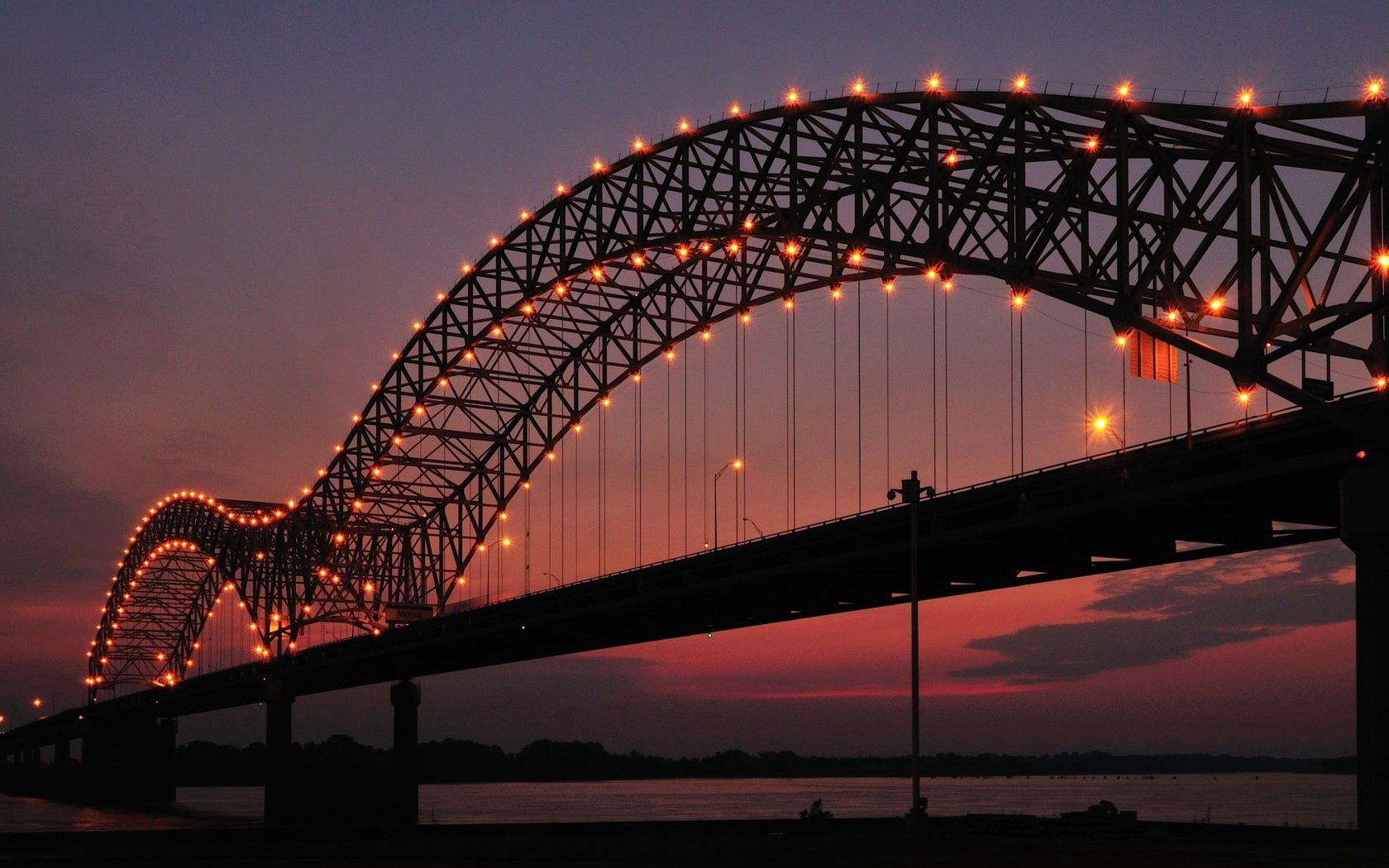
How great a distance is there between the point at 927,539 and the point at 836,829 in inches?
525

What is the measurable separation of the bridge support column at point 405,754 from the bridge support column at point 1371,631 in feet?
238

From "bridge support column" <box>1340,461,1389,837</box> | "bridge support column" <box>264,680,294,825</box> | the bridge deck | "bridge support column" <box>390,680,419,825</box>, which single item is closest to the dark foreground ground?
"bridge support column" <box>1340,461,1389,837</box>

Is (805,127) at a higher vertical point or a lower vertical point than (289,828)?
higher

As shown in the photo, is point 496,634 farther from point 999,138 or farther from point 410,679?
point 999,138

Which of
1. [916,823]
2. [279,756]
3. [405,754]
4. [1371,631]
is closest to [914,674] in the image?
[916,823]

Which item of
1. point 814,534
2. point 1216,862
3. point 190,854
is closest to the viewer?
point 1216,862

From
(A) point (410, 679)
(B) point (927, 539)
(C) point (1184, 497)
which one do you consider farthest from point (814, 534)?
(A) point (410, 679)

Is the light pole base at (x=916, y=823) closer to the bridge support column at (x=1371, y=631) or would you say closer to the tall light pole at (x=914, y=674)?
the tall light pole at (x=914, y=674)

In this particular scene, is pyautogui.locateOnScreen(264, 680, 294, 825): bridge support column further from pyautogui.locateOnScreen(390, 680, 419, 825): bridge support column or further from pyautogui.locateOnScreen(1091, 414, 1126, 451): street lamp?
pyautogui.locateOnScreen(1091, 414, 1126, 451): street lamp

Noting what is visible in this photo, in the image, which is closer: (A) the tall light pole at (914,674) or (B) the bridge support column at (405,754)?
(A) the tall light pole at (914,674)

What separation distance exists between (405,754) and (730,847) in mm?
76661

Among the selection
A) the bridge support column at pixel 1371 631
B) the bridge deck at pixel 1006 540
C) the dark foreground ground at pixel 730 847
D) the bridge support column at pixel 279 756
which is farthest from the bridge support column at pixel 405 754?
the bridge support column at pixel 1371 631

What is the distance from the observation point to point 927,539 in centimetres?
6191

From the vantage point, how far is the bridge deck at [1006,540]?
160 feet
